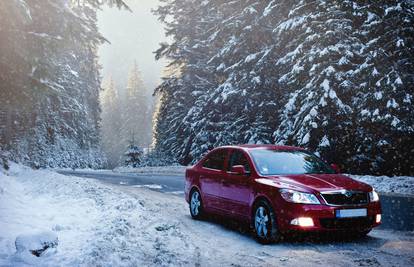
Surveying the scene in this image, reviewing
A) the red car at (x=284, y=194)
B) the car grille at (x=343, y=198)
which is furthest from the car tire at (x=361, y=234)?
the car grille at (x=343, y=198)

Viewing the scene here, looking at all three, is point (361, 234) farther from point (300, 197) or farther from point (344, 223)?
point (300, 197)

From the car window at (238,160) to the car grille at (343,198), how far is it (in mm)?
1802

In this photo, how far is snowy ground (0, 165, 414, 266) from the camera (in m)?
6.67

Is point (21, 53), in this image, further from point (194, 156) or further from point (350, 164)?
point (194, 156)

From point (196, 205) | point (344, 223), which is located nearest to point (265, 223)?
point (344, 223)

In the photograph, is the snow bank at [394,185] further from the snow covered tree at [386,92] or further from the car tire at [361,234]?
the car tire at [361,234]

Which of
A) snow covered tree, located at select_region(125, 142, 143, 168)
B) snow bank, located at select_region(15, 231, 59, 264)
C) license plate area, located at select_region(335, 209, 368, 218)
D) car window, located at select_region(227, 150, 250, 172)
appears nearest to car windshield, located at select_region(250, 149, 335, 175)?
car window, located at select_region(227, 150, 250, 172)

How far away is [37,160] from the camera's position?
42.2 m

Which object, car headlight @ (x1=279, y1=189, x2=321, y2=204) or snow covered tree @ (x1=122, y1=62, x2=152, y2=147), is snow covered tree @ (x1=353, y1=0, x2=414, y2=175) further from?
snow covered tree @ (x1=122, y1=62, x2=152, y2=147)

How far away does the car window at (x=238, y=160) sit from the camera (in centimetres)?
929

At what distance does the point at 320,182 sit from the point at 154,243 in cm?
288

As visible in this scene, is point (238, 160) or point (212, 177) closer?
point (238, 160)

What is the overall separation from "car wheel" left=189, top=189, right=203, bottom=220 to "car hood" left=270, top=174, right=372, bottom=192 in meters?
2.84

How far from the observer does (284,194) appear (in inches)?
310
